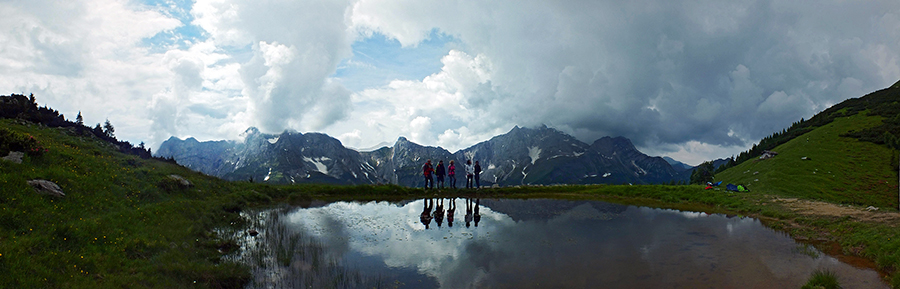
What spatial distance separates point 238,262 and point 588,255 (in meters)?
14.3

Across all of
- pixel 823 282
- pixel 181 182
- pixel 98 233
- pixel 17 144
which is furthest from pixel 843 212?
pixel 17 144

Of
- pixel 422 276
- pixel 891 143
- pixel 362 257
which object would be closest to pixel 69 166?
pixel 362 257

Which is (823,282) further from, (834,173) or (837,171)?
(837,171)

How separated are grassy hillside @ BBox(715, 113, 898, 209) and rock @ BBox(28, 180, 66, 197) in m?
65.6

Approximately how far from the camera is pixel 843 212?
23.0 m

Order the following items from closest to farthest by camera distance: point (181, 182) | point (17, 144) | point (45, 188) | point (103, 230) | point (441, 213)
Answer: point (103, 230), point (45, 188), point (17, 144), point (181, 182), point (441, 213)

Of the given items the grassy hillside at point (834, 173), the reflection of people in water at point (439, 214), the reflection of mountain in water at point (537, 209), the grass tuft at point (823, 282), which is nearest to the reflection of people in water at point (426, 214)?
the reflection of people in water at point (439, 214)

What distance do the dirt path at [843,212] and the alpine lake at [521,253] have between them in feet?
12.8

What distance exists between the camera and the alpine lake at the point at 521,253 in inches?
483

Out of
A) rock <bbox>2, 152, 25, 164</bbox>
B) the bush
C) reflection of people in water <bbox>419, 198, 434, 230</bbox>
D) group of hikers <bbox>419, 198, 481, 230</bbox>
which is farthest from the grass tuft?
the bush

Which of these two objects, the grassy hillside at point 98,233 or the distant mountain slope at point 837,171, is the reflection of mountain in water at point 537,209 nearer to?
the grassy hillside at point 98,233

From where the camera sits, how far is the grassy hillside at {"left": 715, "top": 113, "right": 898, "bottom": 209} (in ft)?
175

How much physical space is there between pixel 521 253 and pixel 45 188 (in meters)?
19.0

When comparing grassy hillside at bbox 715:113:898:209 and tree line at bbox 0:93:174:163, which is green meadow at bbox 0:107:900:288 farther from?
grassy hillside at bbox 715:113:898:209
